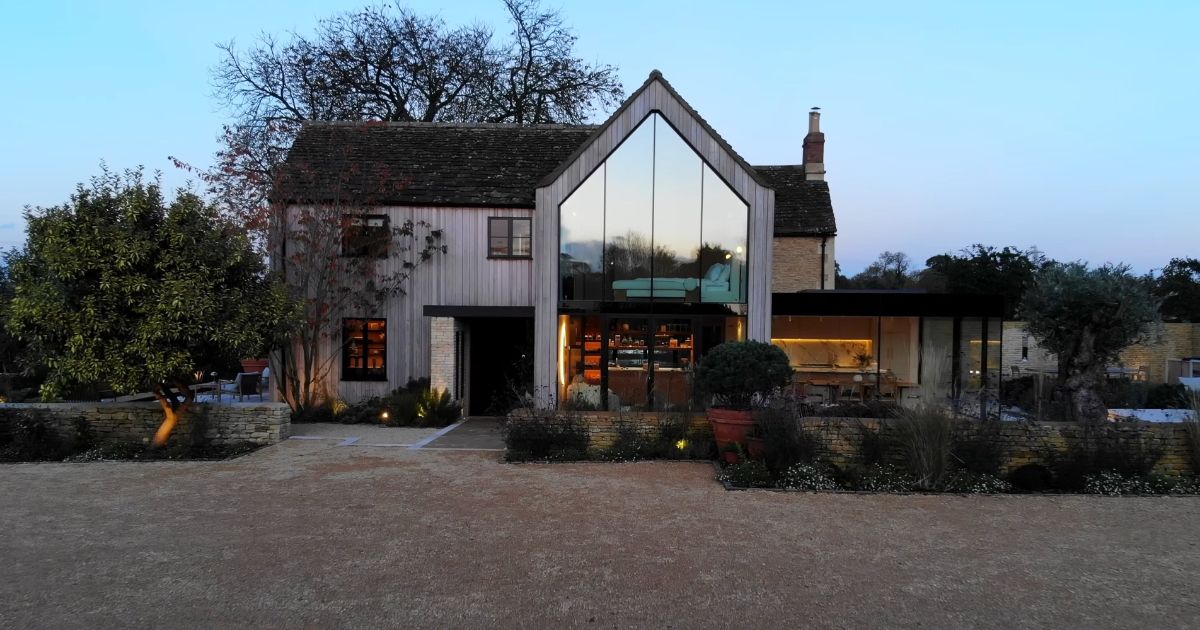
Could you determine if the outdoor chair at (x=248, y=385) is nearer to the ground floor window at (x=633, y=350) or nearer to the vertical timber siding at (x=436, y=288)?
the vertical timber siding at (x=436, y=288)

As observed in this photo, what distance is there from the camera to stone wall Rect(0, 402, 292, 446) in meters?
10.7

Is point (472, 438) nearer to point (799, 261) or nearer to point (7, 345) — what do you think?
point (799, 261)

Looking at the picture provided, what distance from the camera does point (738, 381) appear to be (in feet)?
30.0

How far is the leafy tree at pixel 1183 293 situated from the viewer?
37.7 meters

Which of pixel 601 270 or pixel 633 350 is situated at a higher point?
pixel 601 270

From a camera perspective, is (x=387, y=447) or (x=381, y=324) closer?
(x=387, y=447)

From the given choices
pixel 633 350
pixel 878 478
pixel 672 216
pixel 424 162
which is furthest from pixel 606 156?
pixel 878 478

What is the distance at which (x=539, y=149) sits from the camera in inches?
677

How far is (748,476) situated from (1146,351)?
84.6ft

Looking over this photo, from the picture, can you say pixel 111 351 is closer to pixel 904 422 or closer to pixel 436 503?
pixel 436 503

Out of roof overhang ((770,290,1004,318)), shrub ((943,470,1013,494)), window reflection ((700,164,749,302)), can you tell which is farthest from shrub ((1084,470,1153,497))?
roof overhang ((770,290,1004,318))

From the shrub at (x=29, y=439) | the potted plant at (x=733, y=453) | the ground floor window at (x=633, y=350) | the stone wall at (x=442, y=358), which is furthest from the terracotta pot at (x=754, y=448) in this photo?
the shrub at (x=29, y=439)

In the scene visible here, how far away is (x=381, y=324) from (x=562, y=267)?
4.76 meters

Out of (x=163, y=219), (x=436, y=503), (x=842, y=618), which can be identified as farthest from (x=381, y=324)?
(x=842, y=618)
